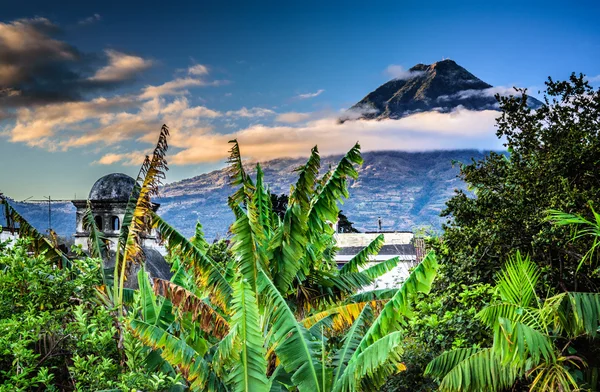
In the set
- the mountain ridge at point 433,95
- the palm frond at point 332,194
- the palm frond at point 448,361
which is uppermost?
the mountain ridge at point 433,95

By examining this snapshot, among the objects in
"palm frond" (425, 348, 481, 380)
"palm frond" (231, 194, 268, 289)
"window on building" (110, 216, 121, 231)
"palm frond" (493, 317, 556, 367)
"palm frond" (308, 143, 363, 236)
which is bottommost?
"palm frond" (425, 348, 481, 380)

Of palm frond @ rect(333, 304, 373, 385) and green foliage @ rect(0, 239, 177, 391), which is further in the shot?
palm frond @ rect(333, 304, 373, 385)

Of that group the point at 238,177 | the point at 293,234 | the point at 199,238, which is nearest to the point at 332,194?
the point at 293,234

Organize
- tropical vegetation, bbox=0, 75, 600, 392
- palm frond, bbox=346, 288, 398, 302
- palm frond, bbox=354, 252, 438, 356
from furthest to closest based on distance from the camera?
palm frond, bbox=346, 288, 398, 302, palm frond, bbox=354, 252, 438, 356, tropical vegetation, bbox=0, 75, 600, 392

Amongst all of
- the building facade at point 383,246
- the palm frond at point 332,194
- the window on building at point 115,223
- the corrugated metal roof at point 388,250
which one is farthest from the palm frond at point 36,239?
the corrugated metal roof at point 388,250

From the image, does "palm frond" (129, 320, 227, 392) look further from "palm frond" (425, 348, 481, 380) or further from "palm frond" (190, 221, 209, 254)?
"palm frond" (190, 221, 209, 254)

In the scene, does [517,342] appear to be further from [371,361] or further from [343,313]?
[343,313]

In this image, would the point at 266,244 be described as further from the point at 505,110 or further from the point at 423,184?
the point at 423,184

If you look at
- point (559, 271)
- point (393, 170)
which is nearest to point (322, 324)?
point (559, 271)

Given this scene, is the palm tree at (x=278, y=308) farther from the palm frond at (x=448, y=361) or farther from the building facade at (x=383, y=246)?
the building facade at (x=383, y=246)

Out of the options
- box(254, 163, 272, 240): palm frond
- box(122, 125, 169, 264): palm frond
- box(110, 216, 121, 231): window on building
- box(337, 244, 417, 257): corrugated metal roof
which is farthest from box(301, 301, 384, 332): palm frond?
box(337, 244, 417, 257): corrugated metal roof

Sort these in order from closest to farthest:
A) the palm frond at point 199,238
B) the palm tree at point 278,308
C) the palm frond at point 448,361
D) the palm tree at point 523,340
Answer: the palm tree at point 523,340 < the palm tree at point 278,308 < the palm frond at point 448,361 < the palm frond at point 199,238

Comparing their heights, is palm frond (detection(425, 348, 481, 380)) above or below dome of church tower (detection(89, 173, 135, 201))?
below

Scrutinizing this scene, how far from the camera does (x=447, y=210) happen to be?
1385cm
